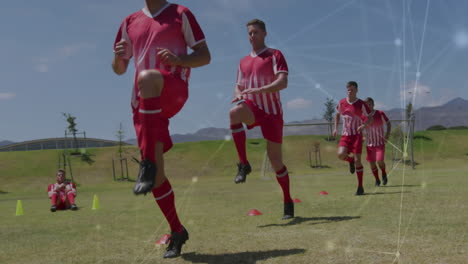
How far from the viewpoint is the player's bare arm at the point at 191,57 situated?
11.0 ft

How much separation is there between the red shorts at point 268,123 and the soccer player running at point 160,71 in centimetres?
204

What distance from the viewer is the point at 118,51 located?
372cm

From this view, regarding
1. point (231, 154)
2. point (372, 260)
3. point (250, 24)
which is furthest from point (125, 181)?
point (372, 260)

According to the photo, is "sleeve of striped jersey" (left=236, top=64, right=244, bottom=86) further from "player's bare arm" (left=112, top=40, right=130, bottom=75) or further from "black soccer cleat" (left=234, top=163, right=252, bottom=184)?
"player's bare arm" (left=112, top=40, right=130, bottom=75)

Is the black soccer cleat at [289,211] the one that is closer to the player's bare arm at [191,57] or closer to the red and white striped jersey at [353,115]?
the player's bare arm at [191,57]

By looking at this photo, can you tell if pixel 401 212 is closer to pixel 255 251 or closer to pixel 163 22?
pixel 255 251

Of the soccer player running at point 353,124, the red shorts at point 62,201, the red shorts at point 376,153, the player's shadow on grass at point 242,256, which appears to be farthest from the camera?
the red shorts at point 376,153

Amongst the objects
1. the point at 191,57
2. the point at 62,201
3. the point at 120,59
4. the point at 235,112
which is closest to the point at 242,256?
the point at 191,57

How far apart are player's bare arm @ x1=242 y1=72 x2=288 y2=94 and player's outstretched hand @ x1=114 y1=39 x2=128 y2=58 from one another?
5.65ft

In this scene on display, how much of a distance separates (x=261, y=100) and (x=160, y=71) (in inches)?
95.5

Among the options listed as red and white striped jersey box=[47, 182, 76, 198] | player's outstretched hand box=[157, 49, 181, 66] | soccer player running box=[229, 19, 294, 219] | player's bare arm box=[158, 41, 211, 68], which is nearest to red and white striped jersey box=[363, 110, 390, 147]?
soccer player running box=[229, 19, 294, 219]

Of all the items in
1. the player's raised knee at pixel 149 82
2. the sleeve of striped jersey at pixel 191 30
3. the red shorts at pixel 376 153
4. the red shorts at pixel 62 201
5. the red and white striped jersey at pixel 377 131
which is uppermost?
the sleeve of striped jersey at pixel 191 30

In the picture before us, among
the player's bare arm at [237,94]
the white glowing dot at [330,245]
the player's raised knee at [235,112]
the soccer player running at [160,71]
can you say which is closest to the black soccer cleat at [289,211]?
the player's raised knee at [235,112]

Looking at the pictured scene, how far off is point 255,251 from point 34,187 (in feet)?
118
